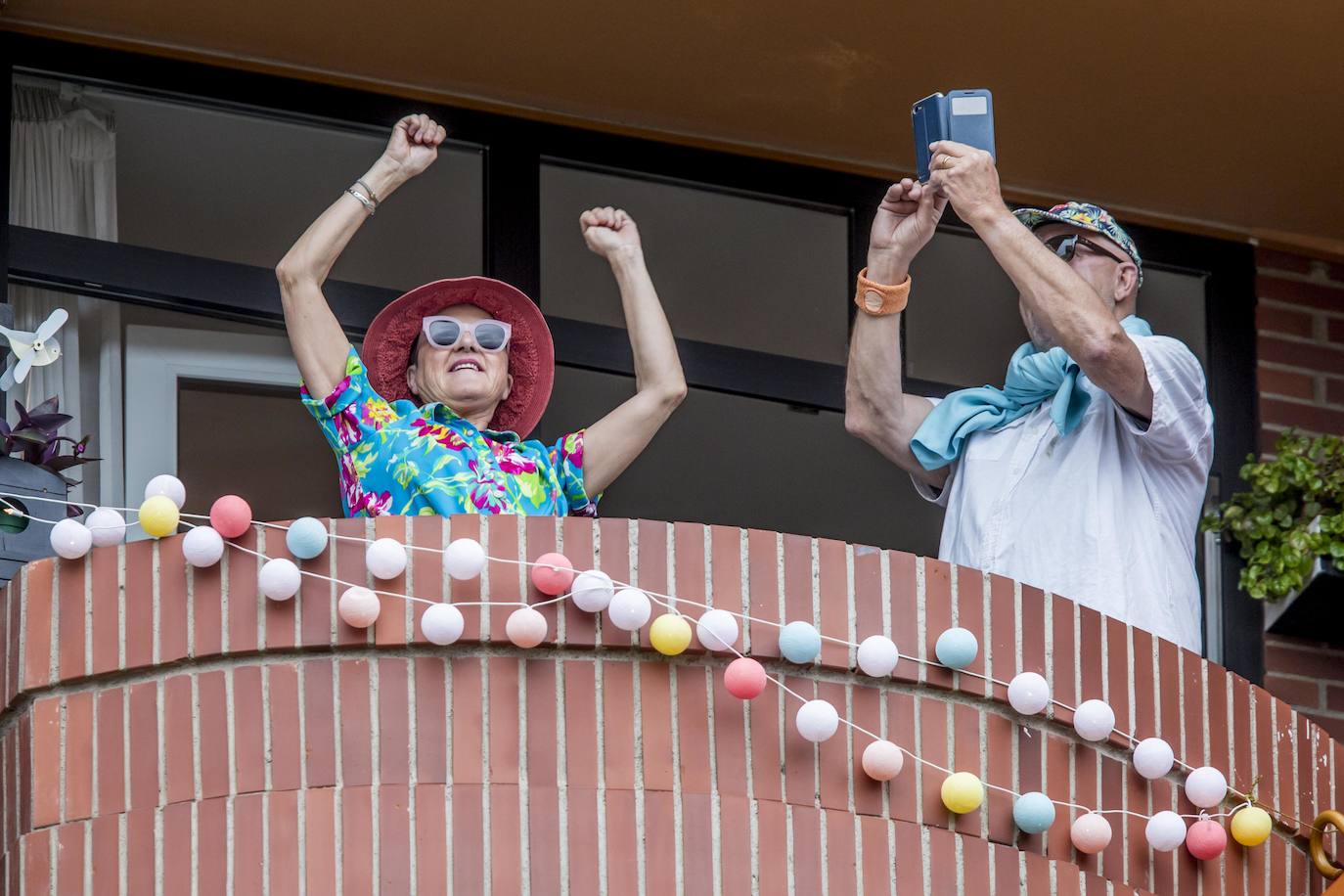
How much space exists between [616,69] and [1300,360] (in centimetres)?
247

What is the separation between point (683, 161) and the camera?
7336mm

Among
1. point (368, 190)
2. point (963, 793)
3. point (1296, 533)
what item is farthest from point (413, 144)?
point (1296, 533)

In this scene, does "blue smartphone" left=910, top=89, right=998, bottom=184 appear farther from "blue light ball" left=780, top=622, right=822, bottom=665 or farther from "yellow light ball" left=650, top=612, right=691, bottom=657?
"yellow light ball" left=650, top=612, right=691, bottom=657

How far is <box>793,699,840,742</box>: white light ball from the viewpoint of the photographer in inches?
181

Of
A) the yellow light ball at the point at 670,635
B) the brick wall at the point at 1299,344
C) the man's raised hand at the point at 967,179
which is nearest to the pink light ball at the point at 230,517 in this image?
the yellow light ball at the point at 670,635

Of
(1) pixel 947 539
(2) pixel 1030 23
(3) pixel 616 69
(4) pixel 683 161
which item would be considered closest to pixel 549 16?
(3) pixel 616 69

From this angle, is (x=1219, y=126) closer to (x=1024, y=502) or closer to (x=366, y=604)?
(x=1024, y=502)

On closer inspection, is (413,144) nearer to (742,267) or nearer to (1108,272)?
(1108,272)

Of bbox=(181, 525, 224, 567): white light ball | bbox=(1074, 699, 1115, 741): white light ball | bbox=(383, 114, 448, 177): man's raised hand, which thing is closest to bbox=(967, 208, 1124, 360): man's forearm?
bbox=(1074, 699, 1115, 741): white light ball

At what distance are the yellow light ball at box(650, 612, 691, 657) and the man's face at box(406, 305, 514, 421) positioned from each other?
1.20 meters

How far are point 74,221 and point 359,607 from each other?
246 cm

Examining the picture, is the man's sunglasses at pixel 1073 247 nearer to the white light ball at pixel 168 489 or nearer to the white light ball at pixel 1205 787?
the white light ball at pixel 1205 787

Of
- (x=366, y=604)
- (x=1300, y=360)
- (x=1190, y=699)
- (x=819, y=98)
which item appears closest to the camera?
(x=366, y=604)

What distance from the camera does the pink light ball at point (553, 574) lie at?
4.59 m
